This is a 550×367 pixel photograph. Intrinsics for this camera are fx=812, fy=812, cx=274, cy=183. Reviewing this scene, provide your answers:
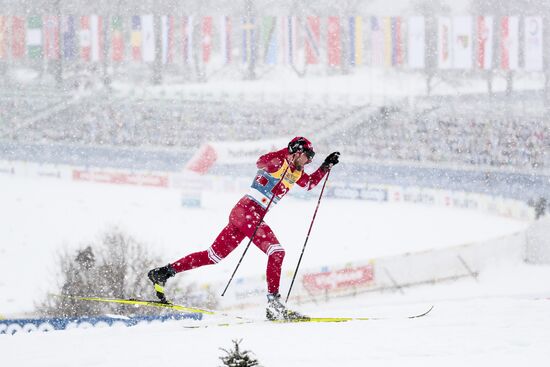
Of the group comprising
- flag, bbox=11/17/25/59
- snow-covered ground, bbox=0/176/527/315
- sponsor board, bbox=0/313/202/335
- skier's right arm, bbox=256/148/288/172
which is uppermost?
flag, bbox=11/17/25/59

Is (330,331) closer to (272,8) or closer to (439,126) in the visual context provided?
(439,126)

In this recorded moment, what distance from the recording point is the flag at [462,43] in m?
42.0

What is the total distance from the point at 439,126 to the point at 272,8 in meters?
27.8

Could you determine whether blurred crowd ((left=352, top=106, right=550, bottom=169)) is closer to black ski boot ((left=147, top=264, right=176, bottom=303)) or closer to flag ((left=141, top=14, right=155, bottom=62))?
flag ((left=141, top=14, right=155, bottom=62))

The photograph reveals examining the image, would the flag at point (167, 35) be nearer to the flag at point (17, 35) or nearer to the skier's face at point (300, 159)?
the flag at point (17, 35)

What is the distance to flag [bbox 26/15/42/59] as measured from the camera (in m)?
51.4

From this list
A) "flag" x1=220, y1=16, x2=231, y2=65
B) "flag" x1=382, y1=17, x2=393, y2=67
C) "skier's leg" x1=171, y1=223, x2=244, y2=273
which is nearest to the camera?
"skier's leg" x1=171, y1=223, x2=244, y2=273

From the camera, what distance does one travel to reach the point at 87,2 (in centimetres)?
6256

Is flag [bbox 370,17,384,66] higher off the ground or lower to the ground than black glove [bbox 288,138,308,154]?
higher

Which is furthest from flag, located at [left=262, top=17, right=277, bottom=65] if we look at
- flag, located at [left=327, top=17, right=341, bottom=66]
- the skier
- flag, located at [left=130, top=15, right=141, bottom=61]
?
the skier

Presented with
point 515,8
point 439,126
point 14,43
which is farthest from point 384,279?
point 515,8

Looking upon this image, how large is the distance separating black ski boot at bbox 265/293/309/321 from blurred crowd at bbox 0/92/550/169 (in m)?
29.6

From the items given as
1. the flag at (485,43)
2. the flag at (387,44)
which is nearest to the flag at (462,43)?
the flag at (485,43)

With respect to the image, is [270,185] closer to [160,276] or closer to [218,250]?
[218,250]
